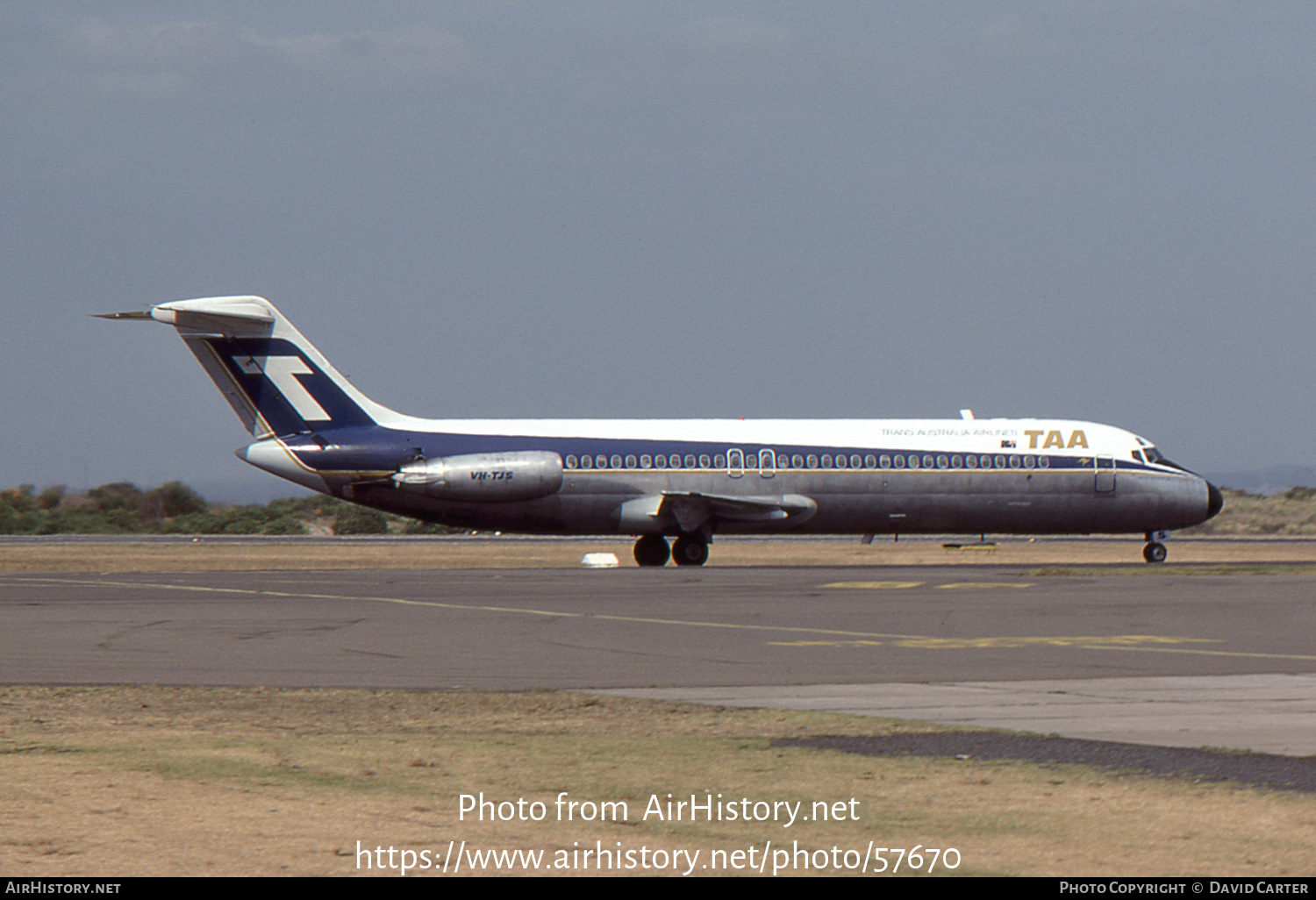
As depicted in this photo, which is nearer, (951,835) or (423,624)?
(951,835)

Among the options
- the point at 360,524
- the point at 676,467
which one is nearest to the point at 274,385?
the point at 676,467

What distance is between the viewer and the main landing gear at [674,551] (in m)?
42.1

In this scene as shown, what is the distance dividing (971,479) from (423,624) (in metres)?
24.0

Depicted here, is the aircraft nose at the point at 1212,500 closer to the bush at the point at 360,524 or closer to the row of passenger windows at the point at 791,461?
the row of passenger windows at the point at 791,461

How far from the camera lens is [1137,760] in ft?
33.7

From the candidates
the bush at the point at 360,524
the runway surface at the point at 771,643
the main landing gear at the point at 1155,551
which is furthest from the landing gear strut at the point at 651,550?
the bush at the point at 360,524

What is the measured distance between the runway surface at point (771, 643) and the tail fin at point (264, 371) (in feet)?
29.1

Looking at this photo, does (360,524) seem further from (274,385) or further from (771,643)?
(771,643)

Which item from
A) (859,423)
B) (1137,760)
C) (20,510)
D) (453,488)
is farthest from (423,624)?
(20,510)

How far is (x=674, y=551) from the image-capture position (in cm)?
4247

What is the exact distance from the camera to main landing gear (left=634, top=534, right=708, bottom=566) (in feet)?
138

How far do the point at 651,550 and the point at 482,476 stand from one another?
5917mm

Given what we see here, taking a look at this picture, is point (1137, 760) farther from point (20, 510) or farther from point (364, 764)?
point (20, 510)

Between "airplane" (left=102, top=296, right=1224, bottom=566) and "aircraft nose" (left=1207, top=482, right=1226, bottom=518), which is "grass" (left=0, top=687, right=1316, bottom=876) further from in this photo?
"aircraft nose" (left=1207, top=482, right=1226, bottom=518)
